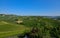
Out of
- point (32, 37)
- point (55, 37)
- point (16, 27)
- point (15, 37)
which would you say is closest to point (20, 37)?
point (15, 37)

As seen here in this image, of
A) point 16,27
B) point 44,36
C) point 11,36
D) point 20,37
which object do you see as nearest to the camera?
point 44,36

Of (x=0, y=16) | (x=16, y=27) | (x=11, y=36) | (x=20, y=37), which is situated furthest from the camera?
(x=0, y=16)

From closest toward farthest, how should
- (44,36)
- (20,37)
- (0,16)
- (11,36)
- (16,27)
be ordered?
(44,36) < (20,37) < (11,36) < (16,27) < (0,16)

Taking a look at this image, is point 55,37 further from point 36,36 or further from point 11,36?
point 11,36

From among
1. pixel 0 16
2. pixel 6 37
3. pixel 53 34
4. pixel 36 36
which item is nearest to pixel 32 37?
pixel 36 36

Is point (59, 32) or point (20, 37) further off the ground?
point (59, 32)

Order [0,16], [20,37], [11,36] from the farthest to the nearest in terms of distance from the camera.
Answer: [0,16], [11,36], [20,37]

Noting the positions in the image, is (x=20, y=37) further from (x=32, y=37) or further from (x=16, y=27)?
(x=16, y=27)

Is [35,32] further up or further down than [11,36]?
further up

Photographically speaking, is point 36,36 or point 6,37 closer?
point 36,36
